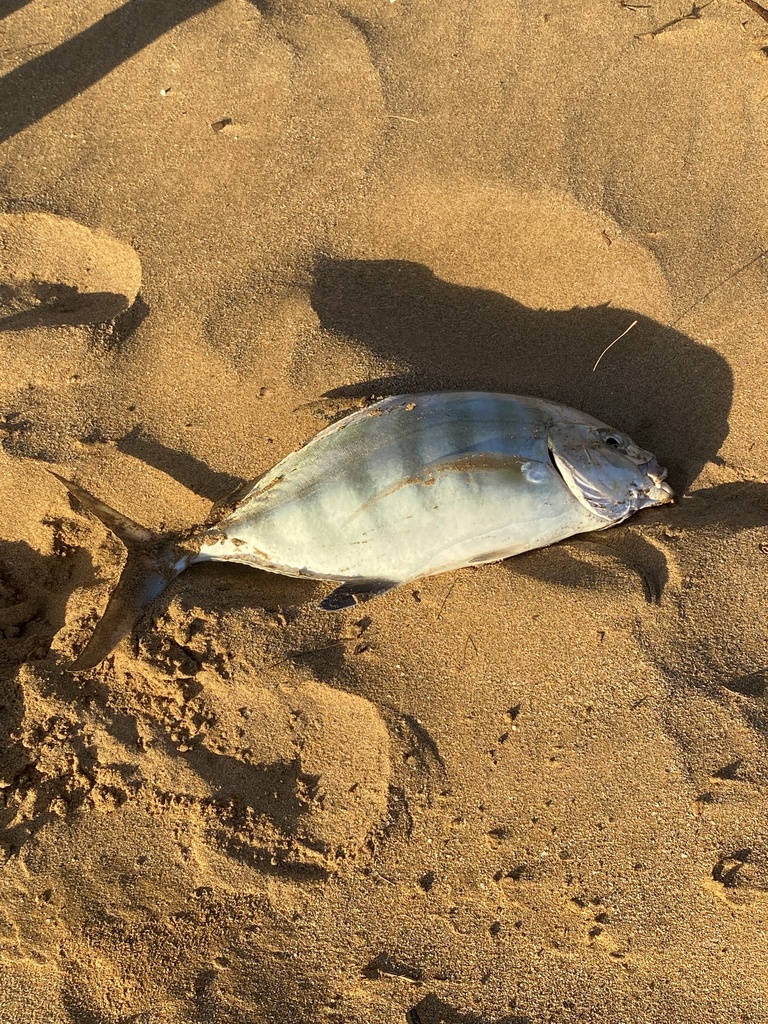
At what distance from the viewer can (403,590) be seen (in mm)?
2391

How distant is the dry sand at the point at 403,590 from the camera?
7.00ft

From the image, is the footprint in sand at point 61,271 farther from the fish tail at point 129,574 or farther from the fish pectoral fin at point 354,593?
the fish pectoral fin at point 354,593

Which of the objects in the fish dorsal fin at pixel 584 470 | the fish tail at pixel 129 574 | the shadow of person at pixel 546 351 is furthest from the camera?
the shadow of person at pixel 546 351

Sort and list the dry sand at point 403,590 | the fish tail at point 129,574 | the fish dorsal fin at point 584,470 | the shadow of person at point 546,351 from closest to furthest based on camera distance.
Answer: the dry sand at point 403,590, the fish tail at point 129,574, the fish dorsal fin at point 584,470, the shadow of person at point 546,351

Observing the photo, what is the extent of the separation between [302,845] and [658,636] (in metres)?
1.47

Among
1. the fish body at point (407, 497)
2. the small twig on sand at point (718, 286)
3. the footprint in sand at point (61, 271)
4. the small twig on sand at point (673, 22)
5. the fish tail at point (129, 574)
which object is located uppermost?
the small twig on sand at point (673, 22)

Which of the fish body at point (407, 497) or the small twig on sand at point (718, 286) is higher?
the small twig on sand at point (718, 286)

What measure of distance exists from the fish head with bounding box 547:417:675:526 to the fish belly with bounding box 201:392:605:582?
0.19 ft

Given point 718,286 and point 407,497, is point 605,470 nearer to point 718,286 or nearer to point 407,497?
point 407,497

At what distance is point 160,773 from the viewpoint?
2.27 metres

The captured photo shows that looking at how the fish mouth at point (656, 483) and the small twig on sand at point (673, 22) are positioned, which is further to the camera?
the small twig on sand at point (673, 22)

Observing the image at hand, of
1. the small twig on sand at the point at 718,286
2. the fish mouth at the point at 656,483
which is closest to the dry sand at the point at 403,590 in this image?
the small twig on sand at the point at 718,286

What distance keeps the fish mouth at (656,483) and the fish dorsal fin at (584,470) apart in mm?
127

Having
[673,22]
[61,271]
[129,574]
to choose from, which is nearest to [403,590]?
[129,574]
